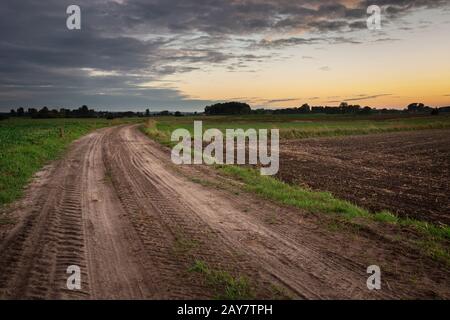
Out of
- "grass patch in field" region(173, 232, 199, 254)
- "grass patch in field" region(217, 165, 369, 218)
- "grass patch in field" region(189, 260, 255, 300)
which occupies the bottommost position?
"grass patch in field" region(189, 260, 255, 300)

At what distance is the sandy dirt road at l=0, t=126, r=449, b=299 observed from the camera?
190 inches

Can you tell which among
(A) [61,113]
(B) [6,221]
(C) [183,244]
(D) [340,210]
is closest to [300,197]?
(D) [340,210]

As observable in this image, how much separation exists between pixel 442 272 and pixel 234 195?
6065 millimetres

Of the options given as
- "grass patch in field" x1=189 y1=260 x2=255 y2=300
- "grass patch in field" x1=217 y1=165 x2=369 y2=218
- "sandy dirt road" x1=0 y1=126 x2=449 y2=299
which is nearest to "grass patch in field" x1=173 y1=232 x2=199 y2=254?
"sandy dirt road" x1=0 y1=126 x2=449 y2=299

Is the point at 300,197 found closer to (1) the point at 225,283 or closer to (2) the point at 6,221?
(1) the point at 225,283

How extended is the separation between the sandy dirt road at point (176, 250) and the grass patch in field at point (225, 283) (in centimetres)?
9

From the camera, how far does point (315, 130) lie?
4500cm

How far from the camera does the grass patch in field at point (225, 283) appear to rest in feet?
15.2

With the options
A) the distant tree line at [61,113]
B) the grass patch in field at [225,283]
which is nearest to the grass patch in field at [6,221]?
the grass patch in field at [225,283]

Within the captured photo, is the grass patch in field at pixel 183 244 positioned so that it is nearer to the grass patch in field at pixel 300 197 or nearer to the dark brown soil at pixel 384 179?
the grass patch in field at pixel 300 197

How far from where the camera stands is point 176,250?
6145mm

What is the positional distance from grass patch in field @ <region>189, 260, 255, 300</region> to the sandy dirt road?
9 centimetres

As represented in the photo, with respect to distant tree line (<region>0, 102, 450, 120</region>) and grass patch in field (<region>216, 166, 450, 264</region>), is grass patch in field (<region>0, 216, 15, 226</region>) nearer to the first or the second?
grass patch in field (<region>216, 166, 450, 264</region>)
